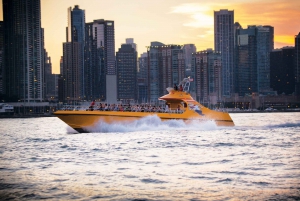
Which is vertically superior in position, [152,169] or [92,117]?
[92,117]

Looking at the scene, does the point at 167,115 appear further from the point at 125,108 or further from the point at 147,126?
the point at 125,108

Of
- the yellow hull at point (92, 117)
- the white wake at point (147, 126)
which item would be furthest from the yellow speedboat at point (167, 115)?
the white wake at point (147, 126)

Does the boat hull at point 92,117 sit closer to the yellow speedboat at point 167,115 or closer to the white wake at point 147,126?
the yellow speedboat at point 167,115

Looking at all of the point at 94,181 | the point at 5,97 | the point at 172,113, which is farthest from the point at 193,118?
the point at 5,97

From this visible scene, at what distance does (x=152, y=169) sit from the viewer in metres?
21.6

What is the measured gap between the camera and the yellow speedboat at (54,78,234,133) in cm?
3788

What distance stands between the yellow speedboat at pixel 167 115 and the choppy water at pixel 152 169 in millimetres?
2012

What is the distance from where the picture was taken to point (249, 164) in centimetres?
2272

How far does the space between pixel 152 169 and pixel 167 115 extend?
1882 cm

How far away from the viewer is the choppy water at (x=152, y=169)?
16609mm

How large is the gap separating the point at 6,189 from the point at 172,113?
24356 mm

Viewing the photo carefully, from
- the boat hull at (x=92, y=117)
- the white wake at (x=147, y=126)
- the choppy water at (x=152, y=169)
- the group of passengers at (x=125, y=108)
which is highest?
the group of passengers at (x=125, y=108)

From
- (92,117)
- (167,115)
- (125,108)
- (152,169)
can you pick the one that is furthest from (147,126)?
(152,169)

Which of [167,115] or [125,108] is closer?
[167,115]
